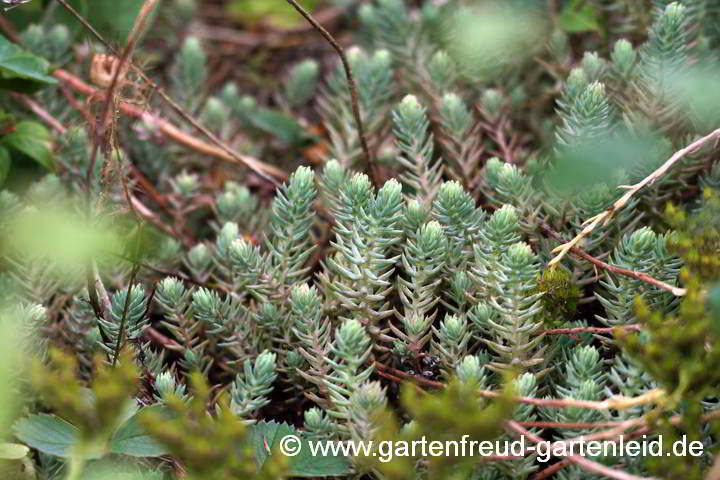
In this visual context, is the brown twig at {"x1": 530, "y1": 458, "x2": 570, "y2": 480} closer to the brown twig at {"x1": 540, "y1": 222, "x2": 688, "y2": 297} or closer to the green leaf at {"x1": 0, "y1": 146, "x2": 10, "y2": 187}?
the brown twig at {"x1": 540, "y1": 222, "x2": 688, "y2": 297}

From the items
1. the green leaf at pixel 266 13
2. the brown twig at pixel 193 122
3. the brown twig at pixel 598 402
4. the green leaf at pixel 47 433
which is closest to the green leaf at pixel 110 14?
the brown twig at pixel 193 122

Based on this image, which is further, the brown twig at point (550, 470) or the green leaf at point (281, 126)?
the green leaf at point (281, 126)

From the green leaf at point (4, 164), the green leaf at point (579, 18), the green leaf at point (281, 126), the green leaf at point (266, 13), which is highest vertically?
the green leaf at point (266, 13)

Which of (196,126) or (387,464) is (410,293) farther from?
(196,126)

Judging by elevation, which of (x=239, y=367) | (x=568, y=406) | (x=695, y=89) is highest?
(x=695, y=89)

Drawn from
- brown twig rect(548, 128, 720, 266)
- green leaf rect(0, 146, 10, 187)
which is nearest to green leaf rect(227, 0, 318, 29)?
green leaf rect(0, 146, 10, 187)

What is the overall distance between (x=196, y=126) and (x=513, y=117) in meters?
0.85

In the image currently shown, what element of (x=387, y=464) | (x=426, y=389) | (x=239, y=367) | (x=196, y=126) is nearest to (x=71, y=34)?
(x=196, y=126)

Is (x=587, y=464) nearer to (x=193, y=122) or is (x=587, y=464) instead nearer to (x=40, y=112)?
(x=193, y=122)

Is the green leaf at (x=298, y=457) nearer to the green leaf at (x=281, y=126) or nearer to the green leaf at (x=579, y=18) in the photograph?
the green leaf at (x=281, y=126)

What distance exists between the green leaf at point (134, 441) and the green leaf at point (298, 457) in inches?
6.9

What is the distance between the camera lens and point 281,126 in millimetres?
2162

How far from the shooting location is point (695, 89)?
1523mm

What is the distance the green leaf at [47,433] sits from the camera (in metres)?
1.24
